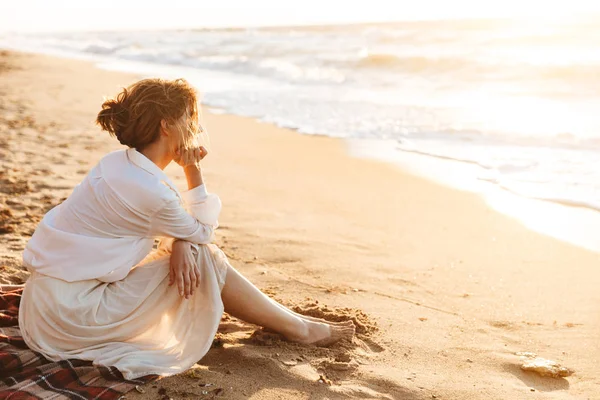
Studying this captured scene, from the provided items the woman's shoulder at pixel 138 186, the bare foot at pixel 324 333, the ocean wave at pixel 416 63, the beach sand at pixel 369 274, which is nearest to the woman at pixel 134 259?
the woman's shoulder at pixel 138 186

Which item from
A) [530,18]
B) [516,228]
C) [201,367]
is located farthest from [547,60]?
[530,18]

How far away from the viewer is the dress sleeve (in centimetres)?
280

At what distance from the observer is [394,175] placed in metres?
6.91

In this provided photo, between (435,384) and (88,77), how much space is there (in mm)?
14513

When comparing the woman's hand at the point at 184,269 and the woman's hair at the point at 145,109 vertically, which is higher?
the woman's hair at the point at 145,109

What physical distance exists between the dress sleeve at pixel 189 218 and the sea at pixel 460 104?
3.23 metres

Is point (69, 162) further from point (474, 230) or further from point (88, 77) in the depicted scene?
point (88, 77)

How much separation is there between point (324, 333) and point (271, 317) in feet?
1.05

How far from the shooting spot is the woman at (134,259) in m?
2.78

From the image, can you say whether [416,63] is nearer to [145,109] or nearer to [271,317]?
[271,317]

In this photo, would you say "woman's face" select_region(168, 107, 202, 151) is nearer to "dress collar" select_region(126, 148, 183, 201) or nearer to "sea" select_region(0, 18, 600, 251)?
"dress collar" select_region(126, 148, 183, 201)

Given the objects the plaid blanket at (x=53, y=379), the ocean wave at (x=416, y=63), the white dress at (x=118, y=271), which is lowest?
the plaid blanket at (x=53, y=379)

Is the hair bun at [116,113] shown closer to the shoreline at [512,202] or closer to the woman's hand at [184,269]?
the woman's hand at [184,269]

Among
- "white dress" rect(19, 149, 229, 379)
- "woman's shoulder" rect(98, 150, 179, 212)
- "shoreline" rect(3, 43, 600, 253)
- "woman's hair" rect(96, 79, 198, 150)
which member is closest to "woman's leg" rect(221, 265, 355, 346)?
"white dress" rect(19, 149, 229, 379)
